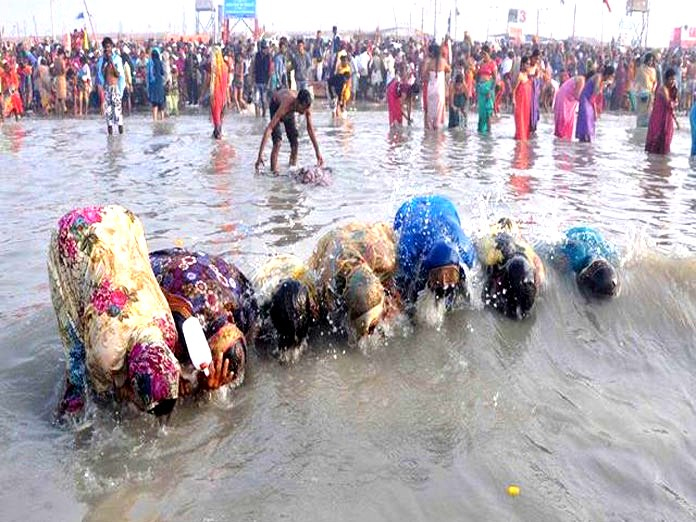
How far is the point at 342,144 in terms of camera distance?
526 inches

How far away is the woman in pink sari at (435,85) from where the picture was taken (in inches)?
603

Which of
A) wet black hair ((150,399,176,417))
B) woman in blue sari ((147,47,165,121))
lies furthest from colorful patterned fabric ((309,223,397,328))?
woman in blue sari ((147,47,165,121))

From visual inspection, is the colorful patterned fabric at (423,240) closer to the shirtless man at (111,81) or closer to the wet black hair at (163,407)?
the wet black hair at (163,407)

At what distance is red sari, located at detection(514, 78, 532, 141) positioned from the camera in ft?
44.9

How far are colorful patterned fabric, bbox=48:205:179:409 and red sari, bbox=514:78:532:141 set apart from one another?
1123cm

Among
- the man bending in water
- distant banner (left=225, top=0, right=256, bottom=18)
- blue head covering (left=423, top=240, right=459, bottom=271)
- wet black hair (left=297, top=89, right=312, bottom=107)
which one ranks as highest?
distant banner (left=225, top=0, right=256, bottom=18)

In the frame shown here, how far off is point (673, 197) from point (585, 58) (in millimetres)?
19188

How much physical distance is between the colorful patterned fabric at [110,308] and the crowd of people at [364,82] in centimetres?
1043

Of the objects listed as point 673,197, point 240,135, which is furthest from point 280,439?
point 240,135

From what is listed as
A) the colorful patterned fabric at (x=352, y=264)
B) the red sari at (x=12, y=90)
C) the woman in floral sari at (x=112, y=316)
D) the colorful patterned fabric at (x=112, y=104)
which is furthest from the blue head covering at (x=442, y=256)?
the red sari at (x=12, y=90)

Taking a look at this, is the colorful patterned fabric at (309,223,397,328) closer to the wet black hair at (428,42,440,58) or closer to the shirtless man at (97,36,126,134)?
the shirtless man at (97,36,126,134)

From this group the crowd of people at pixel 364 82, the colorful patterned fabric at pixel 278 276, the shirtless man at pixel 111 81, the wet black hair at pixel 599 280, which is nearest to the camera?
the colorful patterned fabric at pixel 278 276

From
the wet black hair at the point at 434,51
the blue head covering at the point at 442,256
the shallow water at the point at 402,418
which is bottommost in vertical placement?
the shallow water at the point at 402,418

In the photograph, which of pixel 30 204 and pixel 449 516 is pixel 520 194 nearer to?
pixel 30 204
